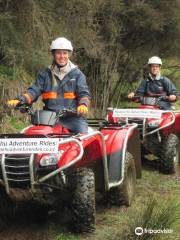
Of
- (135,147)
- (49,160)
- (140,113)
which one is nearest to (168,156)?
(140,113)

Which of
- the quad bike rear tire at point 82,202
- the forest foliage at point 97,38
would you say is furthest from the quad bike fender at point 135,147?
the forest foliage at point 97,38

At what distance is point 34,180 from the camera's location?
4852 millimetres

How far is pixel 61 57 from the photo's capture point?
623 centimetres

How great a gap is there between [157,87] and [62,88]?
404cm

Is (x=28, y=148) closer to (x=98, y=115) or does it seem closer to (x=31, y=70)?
(x=31, y=70)

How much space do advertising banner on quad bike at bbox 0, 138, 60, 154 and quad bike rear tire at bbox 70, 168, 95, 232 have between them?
50cm

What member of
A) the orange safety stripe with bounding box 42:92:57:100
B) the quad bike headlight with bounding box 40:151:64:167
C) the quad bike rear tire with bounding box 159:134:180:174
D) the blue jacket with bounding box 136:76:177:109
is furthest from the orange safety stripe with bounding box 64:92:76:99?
the blue jacket with bounding box 136:76:177:109

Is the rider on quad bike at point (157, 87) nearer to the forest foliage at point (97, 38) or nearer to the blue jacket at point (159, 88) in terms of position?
the blue jacket at point (159, 88)

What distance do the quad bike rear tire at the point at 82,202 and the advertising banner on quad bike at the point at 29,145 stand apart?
498 millimetres

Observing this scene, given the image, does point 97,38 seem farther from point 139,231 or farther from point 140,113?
point 139,231

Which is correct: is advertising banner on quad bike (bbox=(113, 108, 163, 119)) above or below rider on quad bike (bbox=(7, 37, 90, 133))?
below

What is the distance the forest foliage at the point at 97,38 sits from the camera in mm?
9648

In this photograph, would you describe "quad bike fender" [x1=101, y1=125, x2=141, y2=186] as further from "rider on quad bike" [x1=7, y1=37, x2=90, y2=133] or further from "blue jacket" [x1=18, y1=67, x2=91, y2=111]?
"blue jacket" [x1=18, y1=67, x2=91, y2=111]

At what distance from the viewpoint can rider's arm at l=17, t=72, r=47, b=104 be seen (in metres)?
6.09
